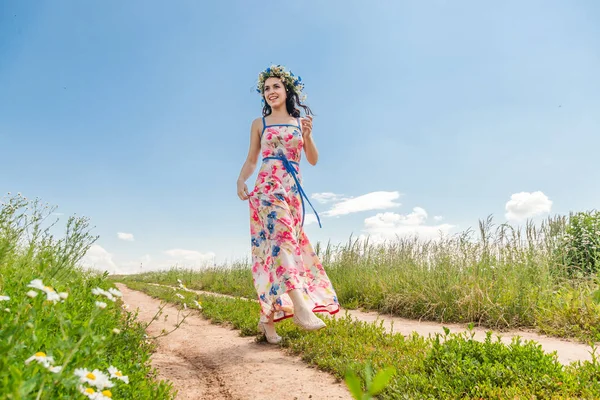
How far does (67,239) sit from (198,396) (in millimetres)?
2438

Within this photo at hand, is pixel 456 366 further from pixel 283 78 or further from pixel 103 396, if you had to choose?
pixel 283 78

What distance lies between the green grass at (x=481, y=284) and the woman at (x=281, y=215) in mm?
2212

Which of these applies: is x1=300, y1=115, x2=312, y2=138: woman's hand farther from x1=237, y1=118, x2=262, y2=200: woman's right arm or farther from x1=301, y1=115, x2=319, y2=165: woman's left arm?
x1=237, y1=118, x2=262, y2=200: woman's right arm

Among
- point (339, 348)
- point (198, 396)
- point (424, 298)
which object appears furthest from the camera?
point (424, 298)

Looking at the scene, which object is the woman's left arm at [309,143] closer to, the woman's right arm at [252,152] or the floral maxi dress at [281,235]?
the floral maxi dress at [281,235]

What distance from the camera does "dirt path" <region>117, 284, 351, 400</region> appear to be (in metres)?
3.19

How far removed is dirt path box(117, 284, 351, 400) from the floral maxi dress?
1.74ft

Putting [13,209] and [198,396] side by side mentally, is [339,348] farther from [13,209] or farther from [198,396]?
[13,209]

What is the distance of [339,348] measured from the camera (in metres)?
3.96

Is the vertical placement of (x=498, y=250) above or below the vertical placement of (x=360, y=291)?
above

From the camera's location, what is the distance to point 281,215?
458 centimetres

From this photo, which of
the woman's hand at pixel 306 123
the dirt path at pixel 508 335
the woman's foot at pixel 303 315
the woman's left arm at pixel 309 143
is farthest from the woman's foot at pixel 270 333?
the woman's hand at pixel 306 123

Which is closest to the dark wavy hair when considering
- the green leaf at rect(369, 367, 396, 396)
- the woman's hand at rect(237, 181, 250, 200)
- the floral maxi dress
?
the floral maxi dress

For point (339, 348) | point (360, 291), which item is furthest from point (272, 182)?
point (360, 291)
